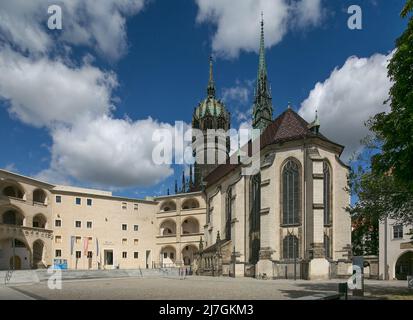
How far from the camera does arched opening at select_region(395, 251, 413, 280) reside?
3734 centimetres

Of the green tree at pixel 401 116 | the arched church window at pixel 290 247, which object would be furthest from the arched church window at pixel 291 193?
the green tree at pixel 401 116

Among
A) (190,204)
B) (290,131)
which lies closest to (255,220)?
(290,131)

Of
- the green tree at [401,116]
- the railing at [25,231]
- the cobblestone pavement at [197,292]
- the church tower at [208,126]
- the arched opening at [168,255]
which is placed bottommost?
the arched opening at [168,255]

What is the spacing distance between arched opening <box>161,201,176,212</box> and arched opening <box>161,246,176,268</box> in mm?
6477

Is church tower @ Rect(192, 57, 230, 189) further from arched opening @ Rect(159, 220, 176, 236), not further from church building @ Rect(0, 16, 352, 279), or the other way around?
arched opening @ Rect(159, 220, 176, 236)

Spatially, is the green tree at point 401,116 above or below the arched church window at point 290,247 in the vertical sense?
above

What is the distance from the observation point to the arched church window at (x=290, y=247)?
35812mm

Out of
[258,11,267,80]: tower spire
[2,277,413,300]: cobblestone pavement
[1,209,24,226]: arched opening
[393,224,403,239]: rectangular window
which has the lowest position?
[2,277,413,300]: cobblestone pavement

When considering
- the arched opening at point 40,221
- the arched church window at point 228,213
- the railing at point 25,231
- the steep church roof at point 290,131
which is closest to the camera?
the steep church roof at point 290,131

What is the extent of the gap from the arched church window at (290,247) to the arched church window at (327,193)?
371cm

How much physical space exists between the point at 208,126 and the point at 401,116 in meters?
66.9

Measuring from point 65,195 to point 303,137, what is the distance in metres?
34.8

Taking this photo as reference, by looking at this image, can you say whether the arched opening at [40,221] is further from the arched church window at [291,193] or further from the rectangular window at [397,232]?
the rectangular window at [397,232]

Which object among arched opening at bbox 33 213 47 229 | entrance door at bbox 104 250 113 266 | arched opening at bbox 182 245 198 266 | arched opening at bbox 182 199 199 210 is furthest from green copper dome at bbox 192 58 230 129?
arched opening at bbox 33 213 47 229
